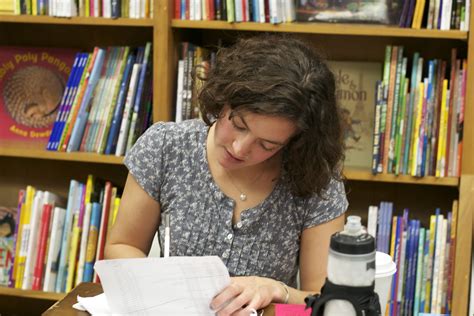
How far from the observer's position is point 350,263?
3.43 feet

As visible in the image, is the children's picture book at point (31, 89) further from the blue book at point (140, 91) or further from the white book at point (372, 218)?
the white book at point (372, 218)

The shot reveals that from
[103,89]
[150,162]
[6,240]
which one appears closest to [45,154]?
[103,89]

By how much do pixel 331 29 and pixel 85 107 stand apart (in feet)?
2.51

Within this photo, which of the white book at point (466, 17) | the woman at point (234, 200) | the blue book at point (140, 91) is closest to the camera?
the woman at point (234, 200)

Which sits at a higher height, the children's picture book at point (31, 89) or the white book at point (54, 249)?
the children's picture book at point (31, 89)

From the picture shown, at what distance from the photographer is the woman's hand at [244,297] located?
1.31m

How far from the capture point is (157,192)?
5.72 feet

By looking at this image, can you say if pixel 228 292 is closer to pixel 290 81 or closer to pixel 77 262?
pixel 290 81

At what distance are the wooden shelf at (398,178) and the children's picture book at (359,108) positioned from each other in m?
0.10

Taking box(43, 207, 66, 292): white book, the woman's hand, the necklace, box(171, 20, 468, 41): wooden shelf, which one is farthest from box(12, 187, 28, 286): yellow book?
the woman's hand

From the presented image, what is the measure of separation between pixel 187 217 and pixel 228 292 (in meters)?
0.44

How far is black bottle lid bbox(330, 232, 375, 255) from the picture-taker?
104 cm

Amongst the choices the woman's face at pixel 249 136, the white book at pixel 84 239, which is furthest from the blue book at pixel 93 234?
the woman's face at pixel 249 136

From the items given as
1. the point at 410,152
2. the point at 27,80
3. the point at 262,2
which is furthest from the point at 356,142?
the point at 27,80
